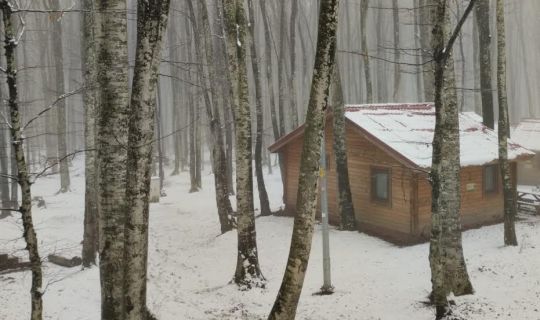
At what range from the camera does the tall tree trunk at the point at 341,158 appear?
53.2 feet

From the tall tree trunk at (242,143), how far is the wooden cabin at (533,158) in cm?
2067

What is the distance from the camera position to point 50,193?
2789cm

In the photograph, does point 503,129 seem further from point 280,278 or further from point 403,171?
point 280,278

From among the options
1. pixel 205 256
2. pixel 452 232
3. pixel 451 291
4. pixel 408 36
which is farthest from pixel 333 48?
pixel 408 36

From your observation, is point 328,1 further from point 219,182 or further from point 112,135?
point 219,182

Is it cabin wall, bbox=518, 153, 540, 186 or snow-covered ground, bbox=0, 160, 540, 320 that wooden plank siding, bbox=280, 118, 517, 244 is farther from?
cabin wall, bbox=518, 153, 540, 186

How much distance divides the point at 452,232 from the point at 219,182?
958cm

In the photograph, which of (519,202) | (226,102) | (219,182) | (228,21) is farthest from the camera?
(226,102)

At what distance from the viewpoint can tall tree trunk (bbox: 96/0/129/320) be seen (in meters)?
6.50

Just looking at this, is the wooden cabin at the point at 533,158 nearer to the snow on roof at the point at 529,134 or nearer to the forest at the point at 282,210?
the snow on roof at the point at 529,134

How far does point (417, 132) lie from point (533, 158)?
1309 centimetres

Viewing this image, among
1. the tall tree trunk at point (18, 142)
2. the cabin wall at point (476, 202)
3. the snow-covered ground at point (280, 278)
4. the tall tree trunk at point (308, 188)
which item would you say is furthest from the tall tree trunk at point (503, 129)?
the tall tree trunk at point (18, 142)

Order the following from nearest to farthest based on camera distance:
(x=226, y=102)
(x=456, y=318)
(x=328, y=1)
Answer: (x=328, y=1) < (x=456, y=318) < (x=226, y=102)

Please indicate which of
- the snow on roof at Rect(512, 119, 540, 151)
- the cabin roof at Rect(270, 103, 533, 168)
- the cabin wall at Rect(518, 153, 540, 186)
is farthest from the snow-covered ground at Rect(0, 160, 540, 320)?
the snow on roof at Rect(512, 119, 540, 151)
